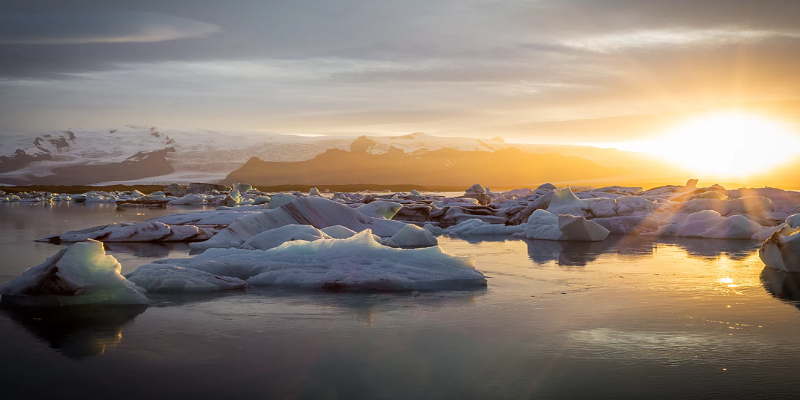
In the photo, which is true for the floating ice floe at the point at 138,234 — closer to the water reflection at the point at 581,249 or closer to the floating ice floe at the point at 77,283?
the floating ice floe at the point at 77,283

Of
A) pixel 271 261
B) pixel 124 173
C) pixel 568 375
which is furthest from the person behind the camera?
pixel 124 173

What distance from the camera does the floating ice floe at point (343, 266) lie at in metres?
7.06

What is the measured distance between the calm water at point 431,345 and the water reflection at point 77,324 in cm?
2

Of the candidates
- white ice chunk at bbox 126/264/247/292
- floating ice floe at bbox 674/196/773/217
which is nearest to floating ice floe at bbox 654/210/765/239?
floating ice floe at bbox 674/196/773/217

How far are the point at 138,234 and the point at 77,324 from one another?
7950 mm

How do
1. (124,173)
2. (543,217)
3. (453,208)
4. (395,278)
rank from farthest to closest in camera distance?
(124,173) → (453,208) → (543,217) → (395,278)

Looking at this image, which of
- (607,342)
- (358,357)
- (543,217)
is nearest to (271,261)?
(358,357)

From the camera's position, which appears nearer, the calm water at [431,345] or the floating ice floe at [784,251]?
the calm water at [431,345]

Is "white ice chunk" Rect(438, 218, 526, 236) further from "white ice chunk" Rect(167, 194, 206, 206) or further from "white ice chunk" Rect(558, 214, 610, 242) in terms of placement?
"white ice chunk" Rect(167, 194, 206, 206)

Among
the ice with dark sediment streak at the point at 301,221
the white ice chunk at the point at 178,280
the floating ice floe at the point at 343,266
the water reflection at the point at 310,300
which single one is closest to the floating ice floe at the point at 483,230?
the ice with dark sediment streak at the point at 301,221

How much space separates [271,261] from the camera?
7832 mm

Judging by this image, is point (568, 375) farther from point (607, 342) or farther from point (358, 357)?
point (358, 357)

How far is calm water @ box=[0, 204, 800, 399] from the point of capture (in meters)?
3.63

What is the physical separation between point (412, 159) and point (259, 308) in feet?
411
